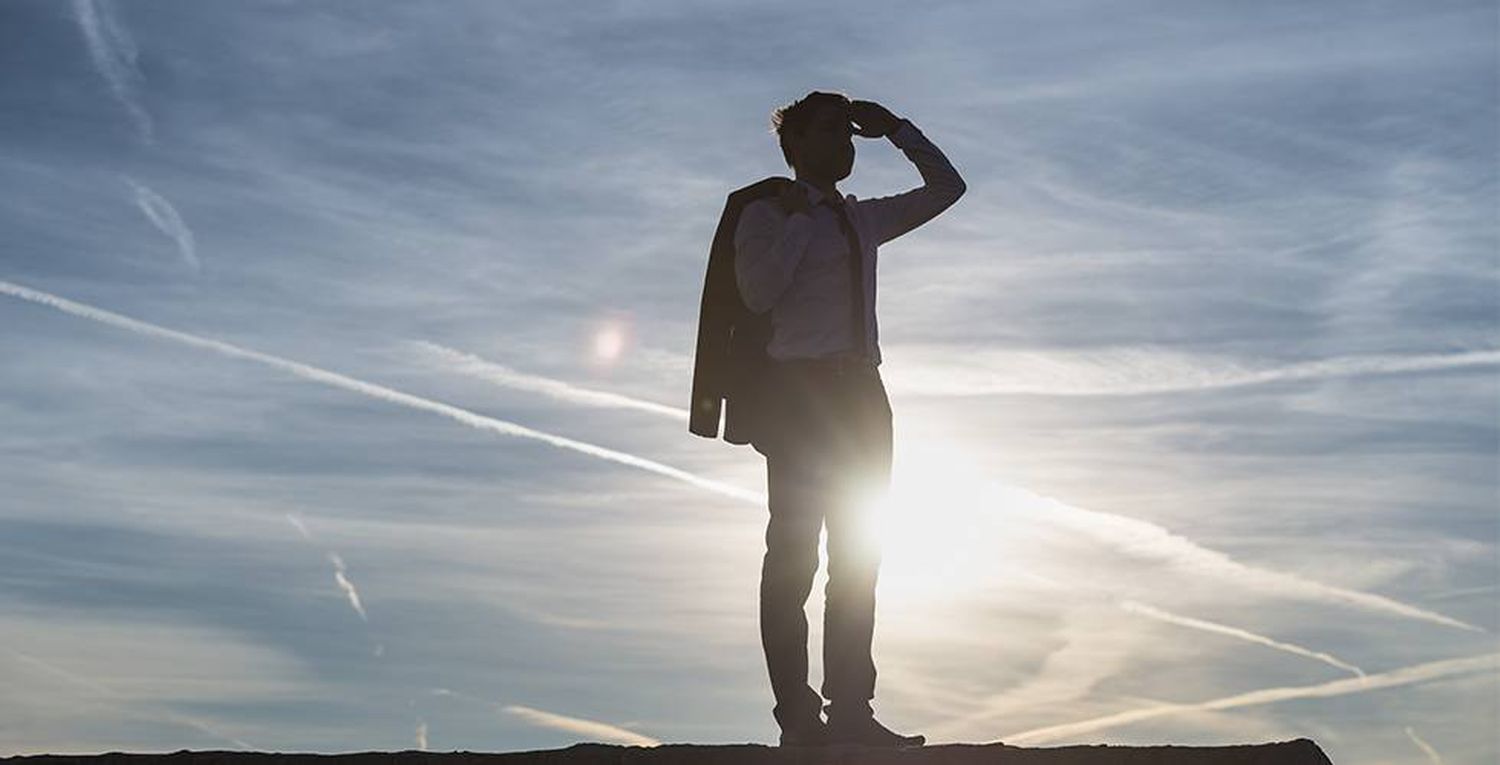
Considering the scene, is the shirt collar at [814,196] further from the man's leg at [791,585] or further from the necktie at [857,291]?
the man's leg at [791,585]

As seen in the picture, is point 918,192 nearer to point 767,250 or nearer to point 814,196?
point 814,196

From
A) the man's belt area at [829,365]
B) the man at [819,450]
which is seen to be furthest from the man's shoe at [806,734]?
the man's belt area at [829,365]

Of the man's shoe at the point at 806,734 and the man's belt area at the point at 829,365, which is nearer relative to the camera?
the man's shoe at the point at 806,734

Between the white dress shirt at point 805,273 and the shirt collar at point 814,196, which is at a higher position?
the shirt collar at point 814,196

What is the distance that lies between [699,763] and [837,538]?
1.45 meters

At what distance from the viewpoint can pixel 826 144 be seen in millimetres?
9508

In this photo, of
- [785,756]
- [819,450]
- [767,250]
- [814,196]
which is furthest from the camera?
[814,196]

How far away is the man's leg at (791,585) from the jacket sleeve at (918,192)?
49.0 inches

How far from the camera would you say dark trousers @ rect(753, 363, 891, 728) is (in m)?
9.35

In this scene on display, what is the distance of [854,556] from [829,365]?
87cm

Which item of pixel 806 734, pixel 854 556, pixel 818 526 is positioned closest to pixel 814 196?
pixel 818 526

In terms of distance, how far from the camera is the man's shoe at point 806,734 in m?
9.24

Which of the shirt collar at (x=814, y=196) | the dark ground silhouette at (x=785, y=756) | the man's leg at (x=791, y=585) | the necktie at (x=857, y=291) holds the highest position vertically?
the shirt collar at (x=814, y=196)

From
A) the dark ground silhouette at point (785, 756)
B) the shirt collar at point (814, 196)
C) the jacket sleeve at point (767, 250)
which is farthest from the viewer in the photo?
the shirt collar at point (814, 196)
